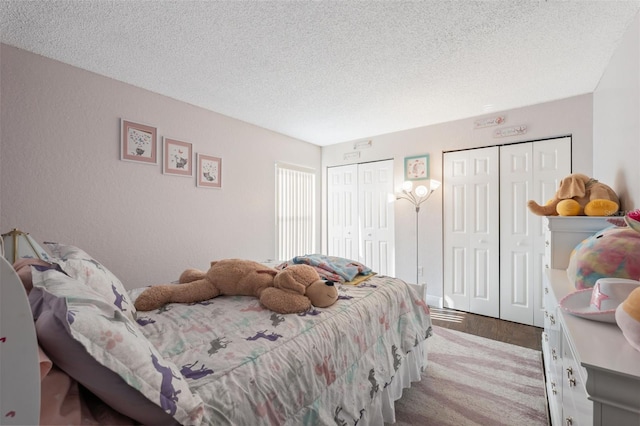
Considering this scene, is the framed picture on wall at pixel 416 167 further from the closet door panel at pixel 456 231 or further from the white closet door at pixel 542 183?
the white closet door at pixel 542 183

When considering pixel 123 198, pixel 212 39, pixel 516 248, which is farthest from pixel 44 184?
pixel 516 248

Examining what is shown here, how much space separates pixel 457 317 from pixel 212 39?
3.90m

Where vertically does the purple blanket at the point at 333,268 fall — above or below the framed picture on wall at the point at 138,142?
below

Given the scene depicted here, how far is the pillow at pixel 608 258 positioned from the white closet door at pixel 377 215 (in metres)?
2.87

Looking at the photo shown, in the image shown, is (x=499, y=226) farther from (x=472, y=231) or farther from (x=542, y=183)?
(x=542, y=183)

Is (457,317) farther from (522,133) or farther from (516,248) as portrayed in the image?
(522,133)

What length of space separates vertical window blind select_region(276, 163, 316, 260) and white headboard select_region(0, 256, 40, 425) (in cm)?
351

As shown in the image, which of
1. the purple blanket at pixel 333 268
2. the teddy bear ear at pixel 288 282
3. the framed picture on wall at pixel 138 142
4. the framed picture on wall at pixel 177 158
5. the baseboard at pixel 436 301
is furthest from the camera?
the baseboard at pixel 436 301

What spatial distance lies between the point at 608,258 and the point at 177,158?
3434mm

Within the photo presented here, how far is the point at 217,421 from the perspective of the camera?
34.4 inches

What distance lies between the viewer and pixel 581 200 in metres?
1.89

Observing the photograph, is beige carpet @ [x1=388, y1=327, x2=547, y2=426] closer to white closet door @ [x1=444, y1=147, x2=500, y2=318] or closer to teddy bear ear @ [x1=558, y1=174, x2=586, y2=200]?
white closet door @ [x1=444, y1=147, x2=500, y2=318]

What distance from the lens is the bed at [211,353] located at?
673 millimetres

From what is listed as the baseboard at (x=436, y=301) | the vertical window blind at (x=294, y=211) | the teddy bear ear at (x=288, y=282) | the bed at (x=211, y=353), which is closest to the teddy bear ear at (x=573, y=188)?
the bed at (x=211, y=353)
